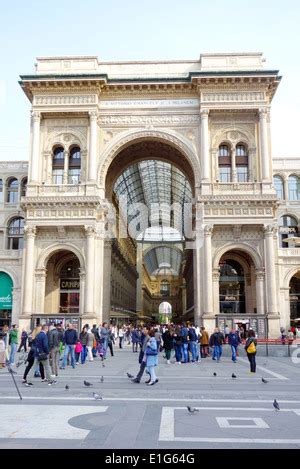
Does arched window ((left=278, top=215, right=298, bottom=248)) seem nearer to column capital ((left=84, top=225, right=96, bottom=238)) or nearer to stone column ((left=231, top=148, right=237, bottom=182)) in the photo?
stone column ((left=231, top=148, right=237, bottom=182))

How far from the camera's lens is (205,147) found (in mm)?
38531

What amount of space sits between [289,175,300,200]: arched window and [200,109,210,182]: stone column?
13.8 m

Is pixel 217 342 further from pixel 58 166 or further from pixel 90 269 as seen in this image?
pixel 58 166

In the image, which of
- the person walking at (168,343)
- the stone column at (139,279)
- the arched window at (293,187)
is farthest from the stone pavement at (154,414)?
the stone column at (139,279)

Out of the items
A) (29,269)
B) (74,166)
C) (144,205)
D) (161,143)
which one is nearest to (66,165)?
(74,166)

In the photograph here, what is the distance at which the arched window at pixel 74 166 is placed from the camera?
3984cm

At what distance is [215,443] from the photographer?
7781mm

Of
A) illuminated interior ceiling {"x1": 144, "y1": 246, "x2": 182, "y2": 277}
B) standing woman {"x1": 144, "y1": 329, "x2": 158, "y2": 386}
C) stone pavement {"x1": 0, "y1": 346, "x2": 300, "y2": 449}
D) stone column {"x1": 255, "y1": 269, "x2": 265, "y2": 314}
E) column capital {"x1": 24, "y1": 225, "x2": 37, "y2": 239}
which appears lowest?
stone pavement {"x1": 0, "y1": 346, "x2": 300, "y2": 449}

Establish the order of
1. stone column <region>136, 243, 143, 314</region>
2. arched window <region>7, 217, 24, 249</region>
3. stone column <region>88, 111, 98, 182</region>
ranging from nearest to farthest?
1. stone column <region>88, 111, 98, 182</region>
2. arched window <region>7, 217, 24, 249</region>
3. stone column <region>136, 243, 143, 314</region>

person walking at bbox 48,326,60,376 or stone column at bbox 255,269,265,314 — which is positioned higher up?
stone column at bbox 255,269,265,314

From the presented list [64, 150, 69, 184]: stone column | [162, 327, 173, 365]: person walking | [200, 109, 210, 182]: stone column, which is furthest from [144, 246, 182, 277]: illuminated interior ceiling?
[162, 327, 173, 365]: person walking

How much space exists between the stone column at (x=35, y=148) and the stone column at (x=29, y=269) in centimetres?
411

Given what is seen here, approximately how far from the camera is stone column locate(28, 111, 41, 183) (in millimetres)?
38625
